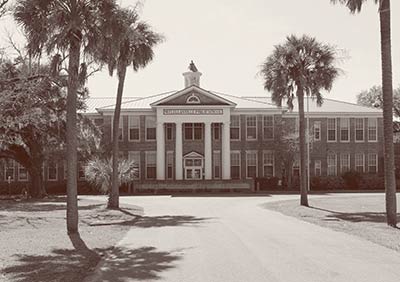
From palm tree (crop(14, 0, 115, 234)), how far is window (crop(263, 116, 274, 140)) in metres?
38.5

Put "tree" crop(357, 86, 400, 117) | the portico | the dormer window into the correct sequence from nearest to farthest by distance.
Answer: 1. the portico
2. the dormer window
3. "tree" crop(357, 86, 400, 117)

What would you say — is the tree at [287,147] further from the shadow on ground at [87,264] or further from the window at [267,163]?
the shadow on ground at [87,264]

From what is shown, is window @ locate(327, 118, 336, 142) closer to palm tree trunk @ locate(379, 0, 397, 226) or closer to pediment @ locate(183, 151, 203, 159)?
pediment @ locate(183, 151, 203, 159)

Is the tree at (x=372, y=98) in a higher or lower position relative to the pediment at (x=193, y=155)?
higher

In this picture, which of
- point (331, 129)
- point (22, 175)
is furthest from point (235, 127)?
point (22, 175)

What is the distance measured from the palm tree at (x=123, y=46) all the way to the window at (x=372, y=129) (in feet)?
112

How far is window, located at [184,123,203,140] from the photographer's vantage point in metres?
53.2

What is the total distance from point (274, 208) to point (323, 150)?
96.7 ft

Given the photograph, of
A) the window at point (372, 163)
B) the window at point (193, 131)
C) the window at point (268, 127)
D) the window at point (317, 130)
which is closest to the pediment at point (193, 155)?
the window at point (193, 131)

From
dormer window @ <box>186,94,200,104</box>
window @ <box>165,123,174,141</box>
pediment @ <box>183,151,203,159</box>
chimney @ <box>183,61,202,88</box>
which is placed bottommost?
pediment @ <box>183,151,203,159</box>

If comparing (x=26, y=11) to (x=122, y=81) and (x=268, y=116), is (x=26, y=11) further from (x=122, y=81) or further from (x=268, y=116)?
(x=268, y=116)

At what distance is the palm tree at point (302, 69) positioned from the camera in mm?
29094

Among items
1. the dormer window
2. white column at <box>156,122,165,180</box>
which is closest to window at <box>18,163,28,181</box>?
white column at <box>156,122,165,180</box>

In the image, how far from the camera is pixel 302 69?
29.3 metres
